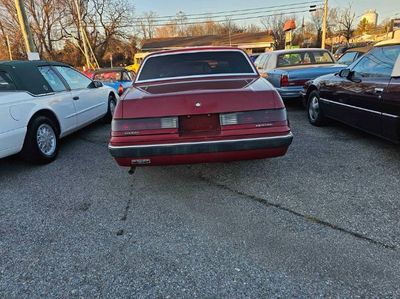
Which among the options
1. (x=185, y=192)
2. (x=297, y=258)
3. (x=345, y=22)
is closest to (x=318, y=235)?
(x=297, y=258)

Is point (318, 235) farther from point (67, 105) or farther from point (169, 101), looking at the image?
point (67, 105)

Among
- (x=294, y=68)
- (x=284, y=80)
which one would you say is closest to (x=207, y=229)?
(x=284, y=80)

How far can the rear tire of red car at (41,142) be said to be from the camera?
4316 millimetres

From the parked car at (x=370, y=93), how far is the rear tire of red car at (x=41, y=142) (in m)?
4.58

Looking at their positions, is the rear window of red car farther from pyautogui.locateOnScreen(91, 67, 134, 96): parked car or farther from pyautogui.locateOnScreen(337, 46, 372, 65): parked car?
pyautogui.locateOnScreen(337, 46, 372, 65): parked car

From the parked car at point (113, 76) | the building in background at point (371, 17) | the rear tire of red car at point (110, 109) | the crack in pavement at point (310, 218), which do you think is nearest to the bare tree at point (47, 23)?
the parked car at point (113, 76)

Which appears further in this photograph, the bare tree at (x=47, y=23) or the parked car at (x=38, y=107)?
the bare tree at (x=47, y=23)

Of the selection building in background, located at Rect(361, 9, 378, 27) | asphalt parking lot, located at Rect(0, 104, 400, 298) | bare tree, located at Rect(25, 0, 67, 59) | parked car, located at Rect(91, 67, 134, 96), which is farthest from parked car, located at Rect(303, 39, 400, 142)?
building in background, located at Rect(361, 9, 378, 27)

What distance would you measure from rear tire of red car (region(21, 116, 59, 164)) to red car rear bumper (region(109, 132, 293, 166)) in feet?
6.00

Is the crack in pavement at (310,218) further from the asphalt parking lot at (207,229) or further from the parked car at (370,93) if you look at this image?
the parked car at (370,93)

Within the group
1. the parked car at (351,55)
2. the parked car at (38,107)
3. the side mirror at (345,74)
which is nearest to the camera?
the parked car at (38,107)

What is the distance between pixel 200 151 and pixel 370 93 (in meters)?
2.70

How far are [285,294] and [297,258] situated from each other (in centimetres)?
40

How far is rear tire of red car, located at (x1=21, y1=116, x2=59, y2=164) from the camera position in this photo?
432cm
